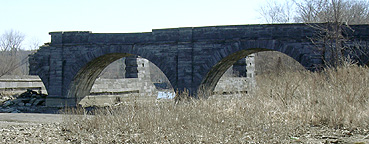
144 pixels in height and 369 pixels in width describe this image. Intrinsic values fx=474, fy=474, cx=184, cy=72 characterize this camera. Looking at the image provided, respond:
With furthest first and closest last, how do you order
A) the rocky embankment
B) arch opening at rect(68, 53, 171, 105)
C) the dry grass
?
arch opening at rect(68, 53, 171, 105), the rocky embankment, the dry grass

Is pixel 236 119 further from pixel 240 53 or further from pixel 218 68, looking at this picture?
pixel 218 68

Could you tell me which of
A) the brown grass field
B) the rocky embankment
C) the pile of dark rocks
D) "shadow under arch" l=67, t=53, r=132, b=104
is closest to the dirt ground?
the brown grass field

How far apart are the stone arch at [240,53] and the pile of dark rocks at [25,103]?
25.2 feet

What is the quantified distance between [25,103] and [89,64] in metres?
3.64

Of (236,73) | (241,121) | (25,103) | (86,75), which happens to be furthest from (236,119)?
(236,73)

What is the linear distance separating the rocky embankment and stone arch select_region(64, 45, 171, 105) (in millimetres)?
1456

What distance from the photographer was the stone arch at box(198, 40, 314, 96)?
1722 cm

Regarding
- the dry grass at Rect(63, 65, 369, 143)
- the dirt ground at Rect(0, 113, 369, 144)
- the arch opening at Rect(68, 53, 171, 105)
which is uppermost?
the arch opening at Rect(68, 53, 171, 105)

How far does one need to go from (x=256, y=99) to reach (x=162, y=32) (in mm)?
8231

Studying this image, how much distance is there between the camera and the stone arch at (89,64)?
1972 cm

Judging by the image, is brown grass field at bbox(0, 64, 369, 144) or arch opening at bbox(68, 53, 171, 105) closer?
brown grass field at bbox(0, 64, 369, 144)

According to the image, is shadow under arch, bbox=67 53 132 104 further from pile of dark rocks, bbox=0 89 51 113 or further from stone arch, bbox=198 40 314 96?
stone arch, bbox=198 40 314 96

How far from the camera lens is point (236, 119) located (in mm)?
9836

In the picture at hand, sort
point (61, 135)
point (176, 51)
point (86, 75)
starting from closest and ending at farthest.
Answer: point (61, 135) → point (176, 51) → point (86, 75)
